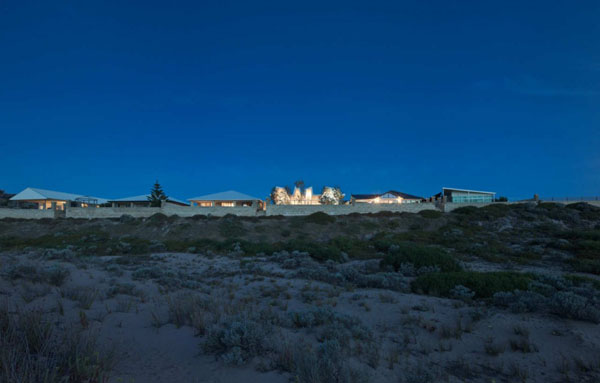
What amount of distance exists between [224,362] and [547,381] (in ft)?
15.2

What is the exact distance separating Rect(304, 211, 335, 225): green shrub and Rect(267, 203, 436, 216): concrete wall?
114 inches

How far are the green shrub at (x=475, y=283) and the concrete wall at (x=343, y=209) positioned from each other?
28561 mm

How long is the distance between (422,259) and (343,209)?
25.8 m

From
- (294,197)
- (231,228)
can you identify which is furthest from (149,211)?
(294,197)

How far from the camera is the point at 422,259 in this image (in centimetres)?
1291

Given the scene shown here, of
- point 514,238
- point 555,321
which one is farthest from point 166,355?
point 514,238

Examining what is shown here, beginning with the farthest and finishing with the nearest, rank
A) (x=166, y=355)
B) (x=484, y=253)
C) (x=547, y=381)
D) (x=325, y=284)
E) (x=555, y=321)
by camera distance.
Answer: (x=484, y=253), (x=325, y=284), (x=555, y=321), (x=166, y=355), (x=547, y=381)

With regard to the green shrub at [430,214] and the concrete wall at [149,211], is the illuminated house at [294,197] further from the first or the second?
the green shrub at [430,214]

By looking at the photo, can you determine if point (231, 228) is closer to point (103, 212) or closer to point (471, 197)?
point (103, 212)

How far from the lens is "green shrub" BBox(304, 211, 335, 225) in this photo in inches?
1334

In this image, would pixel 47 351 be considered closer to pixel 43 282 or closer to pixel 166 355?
pixel 166 355

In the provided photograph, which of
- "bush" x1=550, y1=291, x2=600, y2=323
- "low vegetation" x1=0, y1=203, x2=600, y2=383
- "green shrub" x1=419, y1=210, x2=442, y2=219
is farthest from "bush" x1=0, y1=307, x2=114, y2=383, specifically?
"green shrub" x1=419, y1=210, x2=442, y2=219

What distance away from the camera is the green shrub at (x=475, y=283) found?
27.8ft

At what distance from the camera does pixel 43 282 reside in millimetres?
8727
